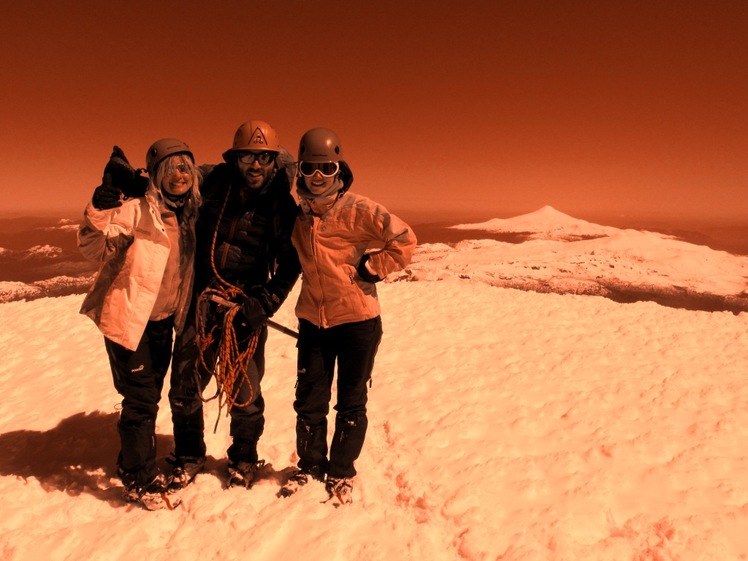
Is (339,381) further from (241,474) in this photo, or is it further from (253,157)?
(253,157)

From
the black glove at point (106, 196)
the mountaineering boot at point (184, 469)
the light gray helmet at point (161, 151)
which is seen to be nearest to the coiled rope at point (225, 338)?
the light gray helmet at point (161, 151)

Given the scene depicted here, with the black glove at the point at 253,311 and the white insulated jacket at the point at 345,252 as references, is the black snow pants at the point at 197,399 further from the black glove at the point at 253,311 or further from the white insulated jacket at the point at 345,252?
the white insulated jacket at the point at 345,252

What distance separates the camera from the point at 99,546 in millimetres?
2732

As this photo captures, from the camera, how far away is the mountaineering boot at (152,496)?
3037 mm

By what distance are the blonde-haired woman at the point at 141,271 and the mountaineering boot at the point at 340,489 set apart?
3.96ft

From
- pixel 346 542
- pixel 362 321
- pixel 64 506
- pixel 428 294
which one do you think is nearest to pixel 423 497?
pixel 346 542

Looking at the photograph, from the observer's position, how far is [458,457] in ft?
13.5

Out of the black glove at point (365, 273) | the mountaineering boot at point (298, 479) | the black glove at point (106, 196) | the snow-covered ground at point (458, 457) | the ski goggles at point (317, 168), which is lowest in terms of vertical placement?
the snow-covered ground at point (458, 457)

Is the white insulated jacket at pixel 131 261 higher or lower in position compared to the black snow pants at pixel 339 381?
higher

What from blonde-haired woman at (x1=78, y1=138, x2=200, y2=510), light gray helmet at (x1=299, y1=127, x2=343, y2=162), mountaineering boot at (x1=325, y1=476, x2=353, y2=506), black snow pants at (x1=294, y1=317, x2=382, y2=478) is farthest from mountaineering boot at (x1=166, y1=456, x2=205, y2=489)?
light gray helmet at (x1=299, y1=127, x2=343, y2=162)

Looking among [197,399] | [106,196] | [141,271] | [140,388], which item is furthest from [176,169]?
[197,399]

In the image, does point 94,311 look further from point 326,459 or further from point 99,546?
point 326,459

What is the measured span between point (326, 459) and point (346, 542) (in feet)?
2.28

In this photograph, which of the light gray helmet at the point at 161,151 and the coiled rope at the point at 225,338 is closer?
the light gray helmet at the point at 161,151
